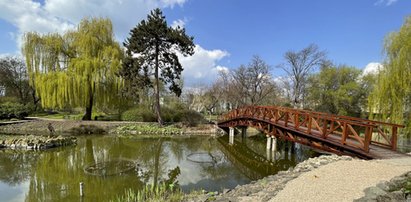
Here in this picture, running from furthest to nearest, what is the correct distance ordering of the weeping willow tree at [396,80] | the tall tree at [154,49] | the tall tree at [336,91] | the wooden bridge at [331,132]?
1. the tall tree at [336,91]
2. the tall tree at [154,49]
3. the weeping willow tree at [396,80]
4. the wooden bridge at [331,132]

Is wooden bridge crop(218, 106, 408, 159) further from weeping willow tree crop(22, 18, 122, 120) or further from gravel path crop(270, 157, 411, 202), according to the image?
weeping willow tree crop(22, 18, 122, 120)

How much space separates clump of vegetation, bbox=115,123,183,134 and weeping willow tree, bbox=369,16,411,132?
47.5ft

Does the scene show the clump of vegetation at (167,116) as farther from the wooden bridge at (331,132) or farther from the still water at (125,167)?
the wooden bridge at (331,132)

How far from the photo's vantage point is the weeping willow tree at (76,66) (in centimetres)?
2055

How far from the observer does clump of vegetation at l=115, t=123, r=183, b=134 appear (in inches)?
802

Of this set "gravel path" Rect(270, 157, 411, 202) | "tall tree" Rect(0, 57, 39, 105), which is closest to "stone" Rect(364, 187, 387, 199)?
"gravel path" Rect(270, 157, 411, 202)

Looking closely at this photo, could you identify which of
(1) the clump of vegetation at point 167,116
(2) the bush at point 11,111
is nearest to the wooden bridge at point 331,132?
(1) the clump of vegetation at point 167,116

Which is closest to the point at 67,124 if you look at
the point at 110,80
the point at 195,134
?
the point at 110,80

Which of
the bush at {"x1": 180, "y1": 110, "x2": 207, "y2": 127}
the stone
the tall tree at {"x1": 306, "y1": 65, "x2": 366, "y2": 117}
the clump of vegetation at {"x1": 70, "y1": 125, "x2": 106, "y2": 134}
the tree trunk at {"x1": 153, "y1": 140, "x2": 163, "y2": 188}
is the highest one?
the tall tree at {"x1": 306, "y1": 65, "x2": 366, "y2": 117}

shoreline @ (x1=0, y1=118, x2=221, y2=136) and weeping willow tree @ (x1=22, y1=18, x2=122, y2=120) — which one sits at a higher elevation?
weeping willow tree @ (x1=22, y1=18, x2=122, y2=120)

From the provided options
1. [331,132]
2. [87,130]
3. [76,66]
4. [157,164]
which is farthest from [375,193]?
[76,66]

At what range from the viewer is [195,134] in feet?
67.0

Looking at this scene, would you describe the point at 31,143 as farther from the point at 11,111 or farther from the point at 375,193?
the point at 375,193

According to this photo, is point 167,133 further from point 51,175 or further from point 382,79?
point 382,79
